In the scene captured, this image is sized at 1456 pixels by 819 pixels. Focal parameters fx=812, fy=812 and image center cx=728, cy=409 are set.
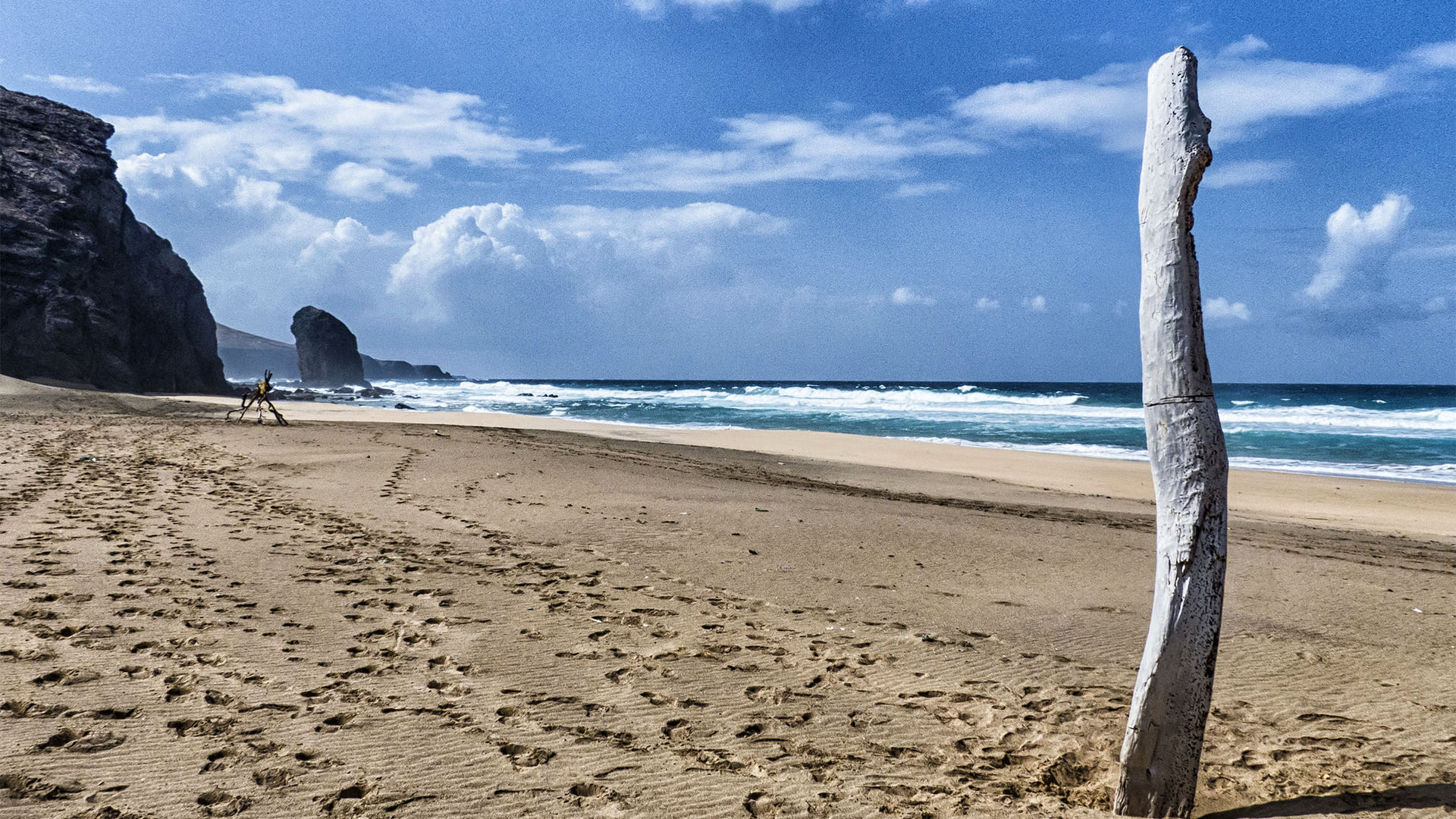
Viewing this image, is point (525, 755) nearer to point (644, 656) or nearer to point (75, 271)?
point (644, 656)

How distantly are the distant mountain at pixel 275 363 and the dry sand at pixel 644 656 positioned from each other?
5326 inches

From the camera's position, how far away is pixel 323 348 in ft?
276

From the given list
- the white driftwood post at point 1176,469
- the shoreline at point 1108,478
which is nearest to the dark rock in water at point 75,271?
the shoreline at point 1108,478

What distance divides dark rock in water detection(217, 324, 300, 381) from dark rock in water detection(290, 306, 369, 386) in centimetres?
5237

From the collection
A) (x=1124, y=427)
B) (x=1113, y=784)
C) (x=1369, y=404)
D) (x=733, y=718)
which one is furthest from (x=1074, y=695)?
(x=1369, y=404)

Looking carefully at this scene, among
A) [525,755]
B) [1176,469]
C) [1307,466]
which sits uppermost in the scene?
[1176,469]

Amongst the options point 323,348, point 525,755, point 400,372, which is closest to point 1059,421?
point 525,755

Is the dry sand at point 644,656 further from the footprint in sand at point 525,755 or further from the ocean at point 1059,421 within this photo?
the ocean at point 1059,421

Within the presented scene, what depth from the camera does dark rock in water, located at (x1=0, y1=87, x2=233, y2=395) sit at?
36.1 metres

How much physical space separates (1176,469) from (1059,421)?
126 ft

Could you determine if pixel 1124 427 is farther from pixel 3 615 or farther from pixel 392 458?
pixel 3 615

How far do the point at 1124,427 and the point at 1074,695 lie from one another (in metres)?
33.8

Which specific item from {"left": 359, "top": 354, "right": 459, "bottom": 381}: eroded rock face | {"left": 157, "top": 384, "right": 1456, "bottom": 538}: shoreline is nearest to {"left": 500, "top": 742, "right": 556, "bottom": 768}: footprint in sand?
{"left": 157, "top": 384, "right": 1456, "bottom": 538}: shoreline

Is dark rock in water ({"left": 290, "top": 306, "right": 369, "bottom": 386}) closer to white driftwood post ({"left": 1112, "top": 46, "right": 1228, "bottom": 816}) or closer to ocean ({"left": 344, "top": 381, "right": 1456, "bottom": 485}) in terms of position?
ocean ({"left": 344, "top": 381, "right": 1456, "bottom": 485})
